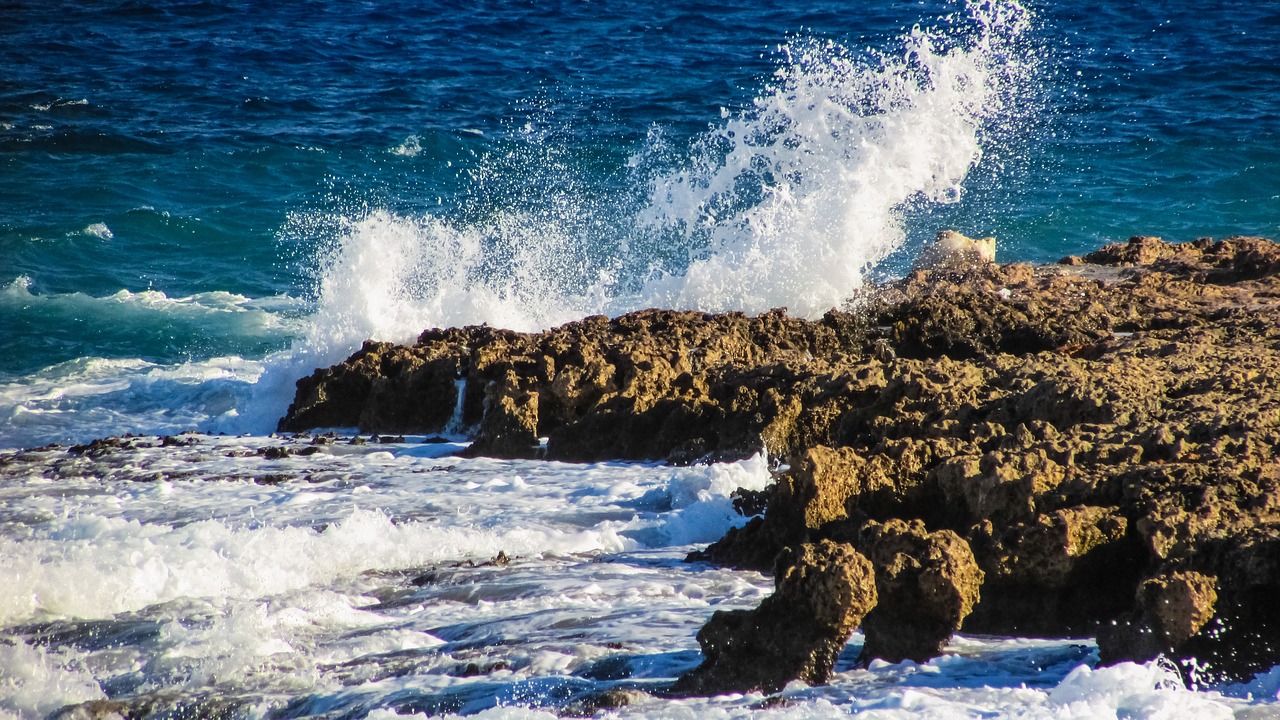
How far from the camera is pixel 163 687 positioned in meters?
3.78

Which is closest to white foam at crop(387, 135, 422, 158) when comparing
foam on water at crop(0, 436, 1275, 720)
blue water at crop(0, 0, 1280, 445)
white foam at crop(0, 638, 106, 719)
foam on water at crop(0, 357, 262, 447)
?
blue water at crop(0, 0, 1280, 445)

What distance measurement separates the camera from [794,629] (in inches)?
134

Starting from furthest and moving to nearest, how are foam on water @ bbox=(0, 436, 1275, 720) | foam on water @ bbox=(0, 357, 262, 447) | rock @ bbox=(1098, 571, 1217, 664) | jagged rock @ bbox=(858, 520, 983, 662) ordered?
foam on water @ bbox=(0, 357, 262, 447)
jagged rock @ bbox=(858, 520, 983, 662)
foam on water @ bbox=(0, 436, 1275, 720)
rock @ bbox=(1098, 571, 1217, 664)

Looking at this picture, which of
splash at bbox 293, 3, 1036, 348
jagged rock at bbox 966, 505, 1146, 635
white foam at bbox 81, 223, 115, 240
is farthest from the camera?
white foam at bbox 81, 223, 115, 240

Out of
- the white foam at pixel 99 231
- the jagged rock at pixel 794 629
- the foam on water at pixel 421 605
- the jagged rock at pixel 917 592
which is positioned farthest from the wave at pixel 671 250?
the jagged rock at pixel 794 629

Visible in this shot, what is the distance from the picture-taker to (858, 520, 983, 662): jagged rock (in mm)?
3416

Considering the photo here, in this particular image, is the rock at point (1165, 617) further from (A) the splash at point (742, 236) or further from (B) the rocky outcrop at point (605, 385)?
(A) the splash at point (742, 236)

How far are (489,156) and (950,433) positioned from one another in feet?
46.4

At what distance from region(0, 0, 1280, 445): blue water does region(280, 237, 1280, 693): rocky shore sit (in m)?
1.27

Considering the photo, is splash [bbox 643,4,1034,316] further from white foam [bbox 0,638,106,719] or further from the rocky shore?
white foam [bbox 0,638,106,719]

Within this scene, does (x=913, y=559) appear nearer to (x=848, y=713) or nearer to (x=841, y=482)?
(x=848, y=713)

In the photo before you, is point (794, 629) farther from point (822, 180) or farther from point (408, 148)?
point (408, 148)

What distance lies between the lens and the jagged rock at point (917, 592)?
342 centimetres

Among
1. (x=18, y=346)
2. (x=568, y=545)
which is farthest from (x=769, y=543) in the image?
(x=18, y=346)
